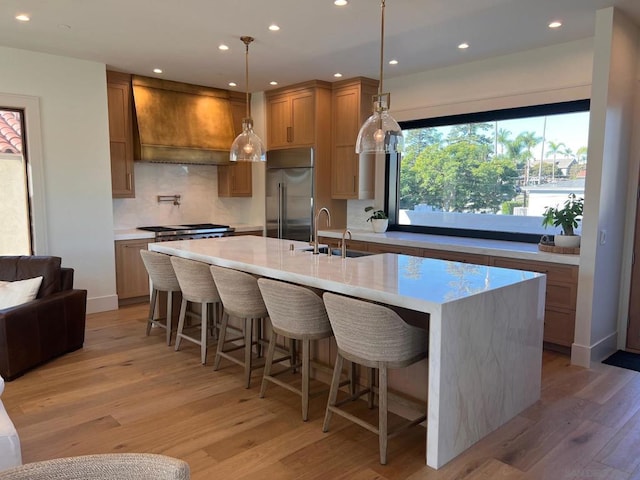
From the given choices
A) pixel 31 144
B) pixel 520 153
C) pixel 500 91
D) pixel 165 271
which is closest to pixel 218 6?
pixel 165 271

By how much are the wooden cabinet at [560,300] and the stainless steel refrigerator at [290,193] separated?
2.91 metres

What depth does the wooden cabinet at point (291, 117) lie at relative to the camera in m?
6.14

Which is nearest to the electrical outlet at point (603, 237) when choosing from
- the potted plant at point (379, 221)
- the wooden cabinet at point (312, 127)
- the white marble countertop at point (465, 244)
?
the white marble countertop at point (465, 244)

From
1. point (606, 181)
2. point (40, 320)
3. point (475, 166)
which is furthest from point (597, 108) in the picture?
point (40, 320)

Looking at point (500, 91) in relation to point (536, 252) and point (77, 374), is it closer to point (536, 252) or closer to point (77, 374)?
point (536, 252)

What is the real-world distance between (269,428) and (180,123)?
4.47 meters

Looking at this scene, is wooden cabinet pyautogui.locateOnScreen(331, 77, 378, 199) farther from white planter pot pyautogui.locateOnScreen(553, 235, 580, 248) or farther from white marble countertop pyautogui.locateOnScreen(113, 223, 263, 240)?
white planter pot pyautogui.locateOnScreen(553, 235, 580, 248)

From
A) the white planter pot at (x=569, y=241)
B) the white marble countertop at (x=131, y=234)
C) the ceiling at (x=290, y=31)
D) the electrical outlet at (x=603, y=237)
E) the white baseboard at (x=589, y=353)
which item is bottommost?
the white baseboard at (x=589, y=353)

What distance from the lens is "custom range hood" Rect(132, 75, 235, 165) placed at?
19.1ft

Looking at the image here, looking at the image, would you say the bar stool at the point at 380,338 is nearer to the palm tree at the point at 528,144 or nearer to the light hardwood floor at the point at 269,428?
the light hardwood floor at the point at 269,428

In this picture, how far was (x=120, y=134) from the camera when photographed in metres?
5.72

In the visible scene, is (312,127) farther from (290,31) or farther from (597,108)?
(597,108)

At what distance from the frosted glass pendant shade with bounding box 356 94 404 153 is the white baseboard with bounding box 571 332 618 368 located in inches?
89.7

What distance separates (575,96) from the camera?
4.43 meters
